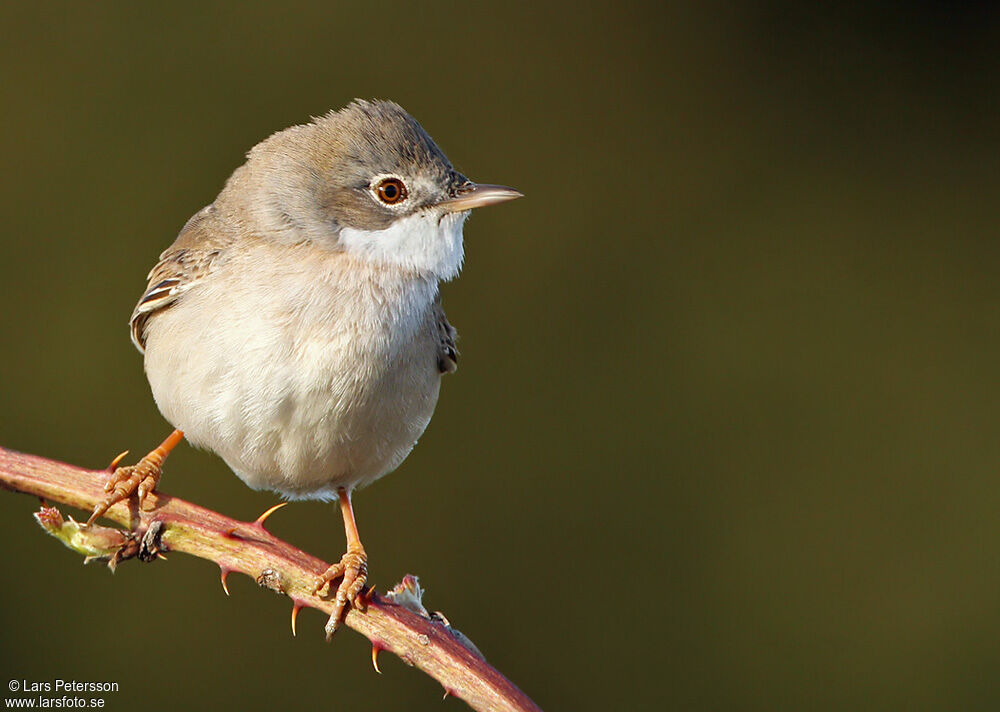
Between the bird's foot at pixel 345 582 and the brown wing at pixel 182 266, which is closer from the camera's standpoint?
the bird's foot at pixel 345 582

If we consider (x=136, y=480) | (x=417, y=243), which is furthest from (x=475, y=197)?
(x=136, y=480)

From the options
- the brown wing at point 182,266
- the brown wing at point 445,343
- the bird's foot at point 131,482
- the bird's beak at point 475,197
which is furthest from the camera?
the brown wing at point 445,343

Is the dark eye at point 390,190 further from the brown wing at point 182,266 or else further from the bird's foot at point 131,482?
the bird's foot at point 131,482

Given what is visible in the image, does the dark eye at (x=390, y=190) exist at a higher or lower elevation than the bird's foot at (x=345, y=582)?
higher

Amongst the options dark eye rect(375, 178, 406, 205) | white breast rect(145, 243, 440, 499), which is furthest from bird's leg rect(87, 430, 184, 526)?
dark eye rect(375, 178, 406, 205)

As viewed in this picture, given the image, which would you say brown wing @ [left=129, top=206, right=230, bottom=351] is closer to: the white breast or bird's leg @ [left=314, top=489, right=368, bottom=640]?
the white breast

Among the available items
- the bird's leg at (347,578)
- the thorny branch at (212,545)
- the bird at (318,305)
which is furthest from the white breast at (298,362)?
the thorny branch at (212,545)

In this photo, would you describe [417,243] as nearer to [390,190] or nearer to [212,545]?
[390,190]
